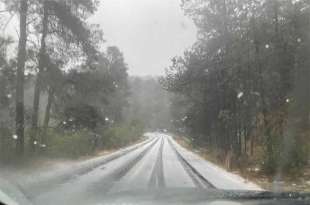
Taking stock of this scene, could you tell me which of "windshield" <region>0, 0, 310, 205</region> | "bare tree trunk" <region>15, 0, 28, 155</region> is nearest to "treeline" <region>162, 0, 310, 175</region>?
"windshield" <region>0, 0, 310, 205</region>

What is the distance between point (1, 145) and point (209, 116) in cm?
2533

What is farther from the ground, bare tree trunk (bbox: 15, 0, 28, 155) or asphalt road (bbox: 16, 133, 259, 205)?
bare tree trunk (bbox: 15, 0, 28, 155)

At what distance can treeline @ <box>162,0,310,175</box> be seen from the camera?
84.7 feet

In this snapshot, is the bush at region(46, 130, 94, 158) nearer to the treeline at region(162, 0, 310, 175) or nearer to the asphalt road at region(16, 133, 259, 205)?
the asphalt road at region(16, 133, 259, 205)

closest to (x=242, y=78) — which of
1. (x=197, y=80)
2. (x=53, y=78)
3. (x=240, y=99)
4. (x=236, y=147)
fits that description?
(x=240, y=99)

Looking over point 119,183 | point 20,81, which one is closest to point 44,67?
point 20,81

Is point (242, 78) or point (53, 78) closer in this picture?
point (53, 78)

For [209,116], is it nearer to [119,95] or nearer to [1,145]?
[1,145]

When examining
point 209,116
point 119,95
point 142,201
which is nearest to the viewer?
point 142,201

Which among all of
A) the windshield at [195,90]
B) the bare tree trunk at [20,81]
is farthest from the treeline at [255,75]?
the bare tree trunk at [20,81]

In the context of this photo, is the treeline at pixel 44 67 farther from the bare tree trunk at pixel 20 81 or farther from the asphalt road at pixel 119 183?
the asphalt road at pixel 119 183

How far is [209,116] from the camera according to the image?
152 feet

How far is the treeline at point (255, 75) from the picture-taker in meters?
25.8

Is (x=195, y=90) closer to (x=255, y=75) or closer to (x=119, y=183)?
(x=255, y=75)
